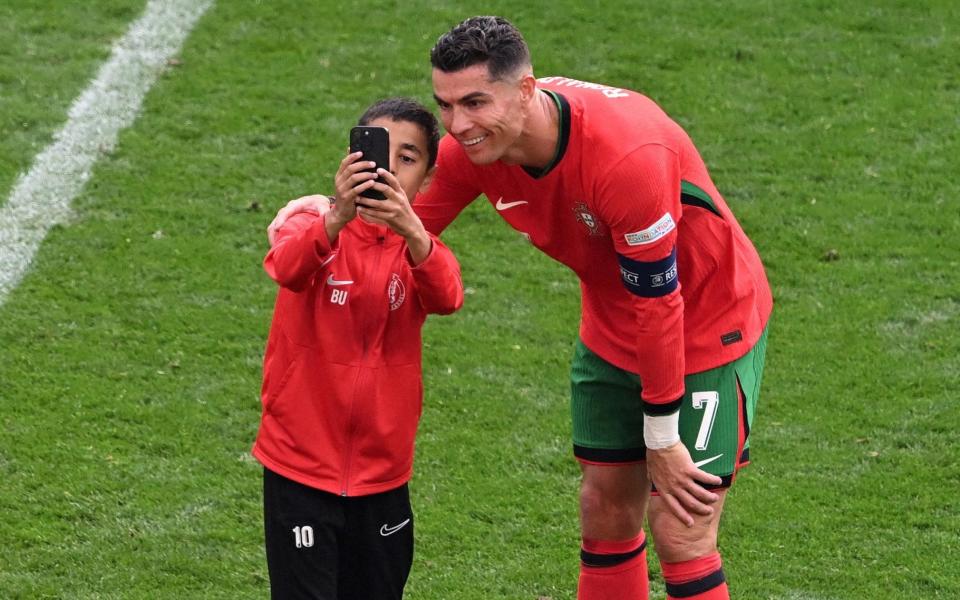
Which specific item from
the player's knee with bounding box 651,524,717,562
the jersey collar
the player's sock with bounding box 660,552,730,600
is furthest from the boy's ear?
the player's sock with bounding box 660,552,730,600

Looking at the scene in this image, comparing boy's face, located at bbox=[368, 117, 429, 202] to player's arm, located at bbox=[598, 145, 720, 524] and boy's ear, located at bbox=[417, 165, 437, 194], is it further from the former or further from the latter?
player's arm, located at bbox=[598, 145, 720, 524]

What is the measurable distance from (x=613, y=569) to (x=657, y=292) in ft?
3.60

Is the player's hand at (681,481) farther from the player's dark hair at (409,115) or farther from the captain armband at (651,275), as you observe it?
the player's dark hair at (409,115)

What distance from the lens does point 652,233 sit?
4109 millimetres

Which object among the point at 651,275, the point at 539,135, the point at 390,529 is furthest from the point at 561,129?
the point at 390,529

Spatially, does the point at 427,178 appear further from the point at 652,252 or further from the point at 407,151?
the point at 652,252

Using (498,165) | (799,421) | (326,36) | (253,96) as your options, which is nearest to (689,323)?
(498,165)

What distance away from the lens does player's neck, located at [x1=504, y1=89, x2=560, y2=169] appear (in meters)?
4.21

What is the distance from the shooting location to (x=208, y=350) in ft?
22.6

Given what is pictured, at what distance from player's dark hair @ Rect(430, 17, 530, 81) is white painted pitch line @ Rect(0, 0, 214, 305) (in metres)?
3.71

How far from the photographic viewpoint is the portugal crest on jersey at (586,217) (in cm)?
431

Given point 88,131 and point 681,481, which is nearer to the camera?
point 681,481

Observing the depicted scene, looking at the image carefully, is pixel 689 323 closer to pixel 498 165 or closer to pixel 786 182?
pixel 498 165

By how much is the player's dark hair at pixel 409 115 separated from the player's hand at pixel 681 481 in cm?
101
